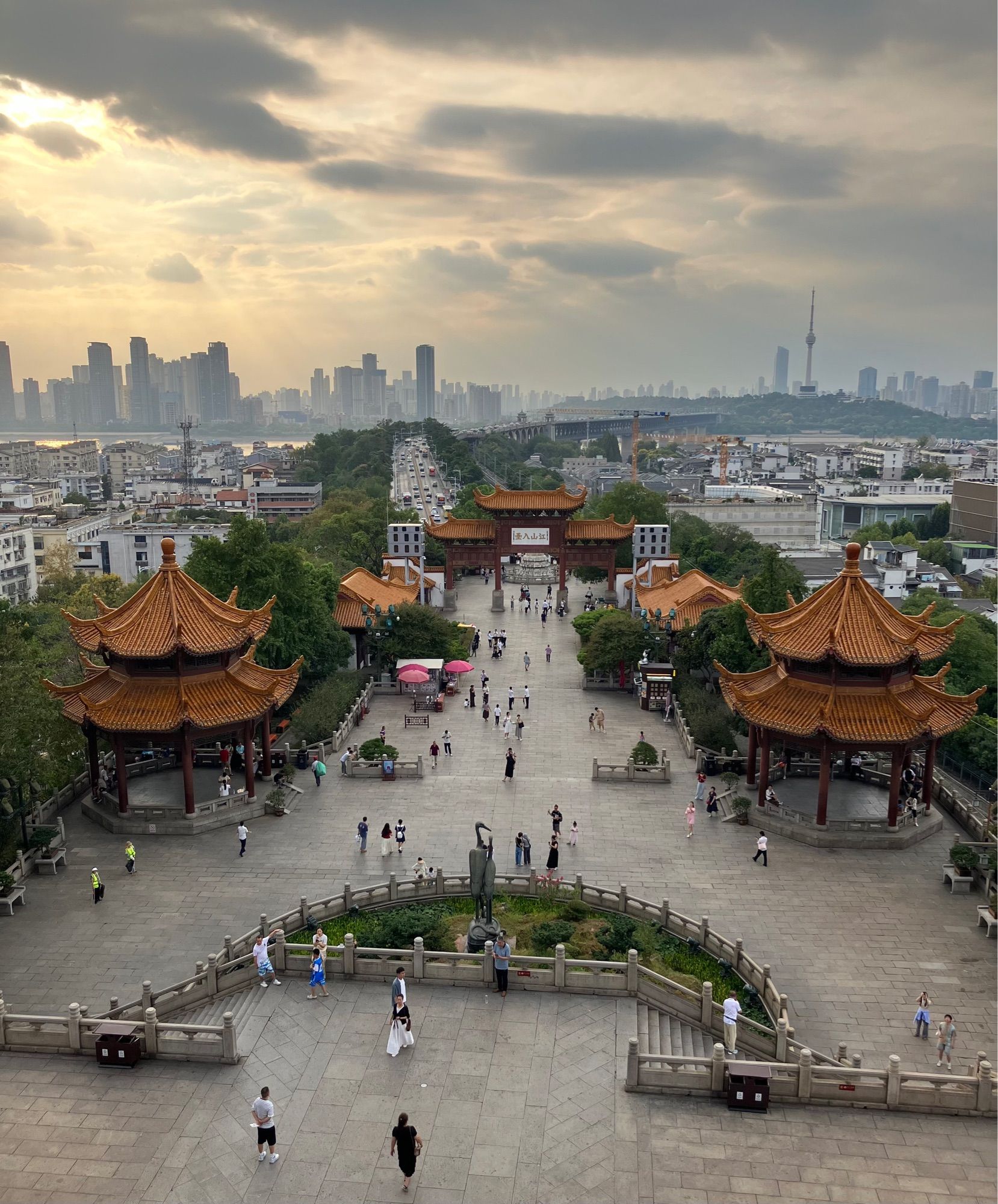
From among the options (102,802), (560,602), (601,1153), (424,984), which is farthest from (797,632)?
(560,602)

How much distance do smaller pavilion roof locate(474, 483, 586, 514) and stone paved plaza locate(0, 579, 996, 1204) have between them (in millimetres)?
31624

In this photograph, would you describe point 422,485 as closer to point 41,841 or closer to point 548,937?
point 41,841

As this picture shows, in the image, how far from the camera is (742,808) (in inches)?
1241

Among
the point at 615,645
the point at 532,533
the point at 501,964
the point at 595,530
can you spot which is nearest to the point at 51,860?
the point at 501,964

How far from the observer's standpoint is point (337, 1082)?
18156mm

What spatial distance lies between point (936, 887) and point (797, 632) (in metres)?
8.65

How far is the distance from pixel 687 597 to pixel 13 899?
35125 millimetres

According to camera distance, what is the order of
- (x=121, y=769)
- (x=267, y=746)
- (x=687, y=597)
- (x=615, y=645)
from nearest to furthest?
(x=121, y=769) < (x=267, y=746) < (x=615, y=645) < (x=687, y=597)

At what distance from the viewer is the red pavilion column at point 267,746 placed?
34034mm

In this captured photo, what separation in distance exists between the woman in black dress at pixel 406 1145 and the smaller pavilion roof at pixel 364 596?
113 ft

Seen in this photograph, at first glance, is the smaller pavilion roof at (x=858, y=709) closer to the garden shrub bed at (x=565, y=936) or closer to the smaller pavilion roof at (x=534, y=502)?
the garden shrub bed at (x=565, y=936)

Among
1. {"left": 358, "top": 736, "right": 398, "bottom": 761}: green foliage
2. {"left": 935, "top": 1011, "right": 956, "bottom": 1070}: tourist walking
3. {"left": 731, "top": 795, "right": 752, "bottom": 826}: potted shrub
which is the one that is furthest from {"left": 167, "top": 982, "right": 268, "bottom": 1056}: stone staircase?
{"left": 731, "top": 795, "right": 752, "bottom": 826}: potted shrub

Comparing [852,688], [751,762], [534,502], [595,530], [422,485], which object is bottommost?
[751,762]

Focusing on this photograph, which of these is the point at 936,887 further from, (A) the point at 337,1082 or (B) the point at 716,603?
(B) the point at 716,603
